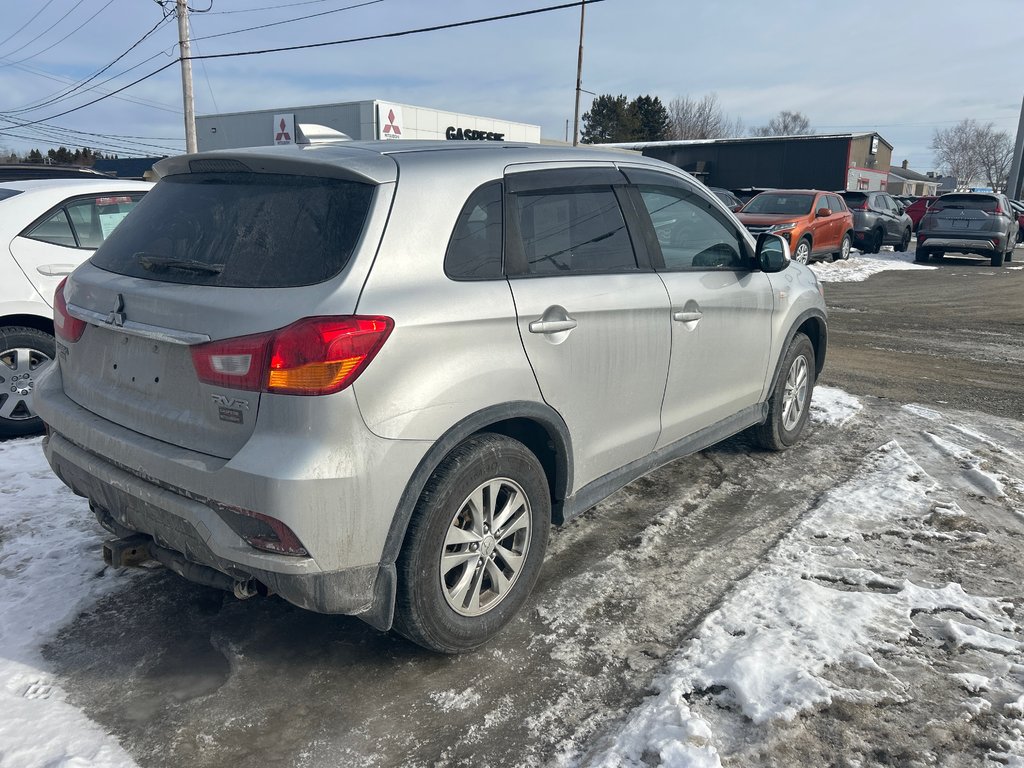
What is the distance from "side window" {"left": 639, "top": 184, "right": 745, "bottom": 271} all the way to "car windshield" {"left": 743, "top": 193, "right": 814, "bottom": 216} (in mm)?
13645

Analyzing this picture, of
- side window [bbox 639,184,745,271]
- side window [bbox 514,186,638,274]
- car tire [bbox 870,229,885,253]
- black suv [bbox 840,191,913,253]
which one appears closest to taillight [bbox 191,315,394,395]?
side window [bbox 514,186,638,274]

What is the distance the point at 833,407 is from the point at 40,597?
550cm

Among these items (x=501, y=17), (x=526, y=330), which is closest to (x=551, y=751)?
(x=526, y=330)

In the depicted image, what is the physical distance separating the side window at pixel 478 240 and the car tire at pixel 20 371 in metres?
3.66

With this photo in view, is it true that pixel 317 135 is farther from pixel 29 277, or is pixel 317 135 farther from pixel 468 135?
pixel 468 135

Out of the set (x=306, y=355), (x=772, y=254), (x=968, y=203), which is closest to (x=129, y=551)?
(x=306, y=355)

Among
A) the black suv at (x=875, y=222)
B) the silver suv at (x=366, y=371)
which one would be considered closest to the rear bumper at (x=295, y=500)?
the silver suv at (x=366, y=371)

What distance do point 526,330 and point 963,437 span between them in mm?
4071

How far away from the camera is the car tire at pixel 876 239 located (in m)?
21.4

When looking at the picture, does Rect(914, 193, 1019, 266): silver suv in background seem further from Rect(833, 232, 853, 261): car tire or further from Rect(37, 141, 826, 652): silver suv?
Rect(37, 141, 826, 652): silver suv

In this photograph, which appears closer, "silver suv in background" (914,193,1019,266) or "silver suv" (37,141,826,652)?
"silver suv" (37,141,826,652)

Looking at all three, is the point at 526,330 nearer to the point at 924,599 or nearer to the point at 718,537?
the point at 718,537

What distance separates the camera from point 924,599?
11.0ft

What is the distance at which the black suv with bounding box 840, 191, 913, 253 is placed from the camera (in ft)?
69.0
